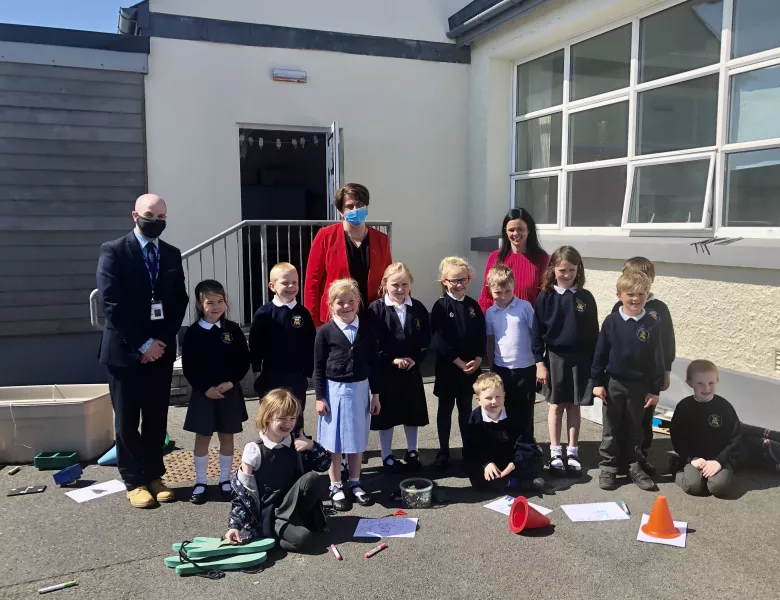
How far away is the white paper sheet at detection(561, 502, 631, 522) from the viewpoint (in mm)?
3582

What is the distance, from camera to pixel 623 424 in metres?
4.13

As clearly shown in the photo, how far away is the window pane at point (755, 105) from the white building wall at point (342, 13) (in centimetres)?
401

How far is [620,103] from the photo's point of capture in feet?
21.0

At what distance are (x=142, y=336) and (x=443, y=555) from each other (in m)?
2.12

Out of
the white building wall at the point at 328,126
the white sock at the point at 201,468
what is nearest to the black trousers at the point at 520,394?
the white sock at the point at 201,468

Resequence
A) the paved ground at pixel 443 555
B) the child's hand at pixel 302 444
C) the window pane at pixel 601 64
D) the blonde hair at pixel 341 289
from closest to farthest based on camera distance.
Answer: the paved ground at pixel 443 555 → the child's hand at pixel 302 444 → the blonde hair at pixel 341 289 → the window pane at pixel 601 64

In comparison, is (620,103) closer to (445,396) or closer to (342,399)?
(445,396)

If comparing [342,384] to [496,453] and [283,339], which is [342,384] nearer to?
[283,339]

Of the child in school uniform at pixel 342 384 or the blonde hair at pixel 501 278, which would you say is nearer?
the child in school uniform at pixel 342 384

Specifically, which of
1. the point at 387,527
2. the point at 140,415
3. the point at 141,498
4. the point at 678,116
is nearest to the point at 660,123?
the point at 678,116

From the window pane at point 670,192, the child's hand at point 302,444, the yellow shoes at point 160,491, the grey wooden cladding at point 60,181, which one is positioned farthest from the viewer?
the grey wooden cladding at point 60,181

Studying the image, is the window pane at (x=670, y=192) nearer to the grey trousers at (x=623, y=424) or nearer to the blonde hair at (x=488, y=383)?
the grey trousers at (x=623, y=424)

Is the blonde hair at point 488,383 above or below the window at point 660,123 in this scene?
below

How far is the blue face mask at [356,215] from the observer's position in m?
4.09
